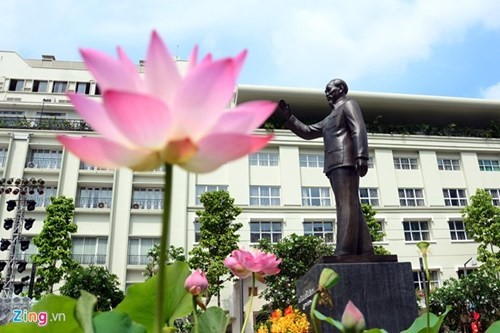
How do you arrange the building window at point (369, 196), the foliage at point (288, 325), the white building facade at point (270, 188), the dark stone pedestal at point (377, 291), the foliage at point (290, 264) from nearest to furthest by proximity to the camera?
the foliage at point (288, 325), the dark stone pedestal at point (377, 291), the foliage at point (290, 264), the white building facade at point (270, 188), the building window at point (369, 196)

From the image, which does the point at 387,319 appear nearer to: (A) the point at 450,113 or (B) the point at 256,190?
(B) the point at 256,190

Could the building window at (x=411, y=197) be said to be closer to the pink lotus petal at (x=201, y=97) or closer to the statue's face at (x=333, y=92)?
the statue's face at (x=333, y=92)

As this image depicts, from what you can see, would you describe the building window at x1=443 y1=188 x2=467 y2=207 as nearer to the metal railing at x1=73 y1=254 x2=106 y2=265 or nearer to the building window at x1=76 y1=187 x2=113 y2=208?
the building window at x1=76 y1=187 x2=113 y2=208

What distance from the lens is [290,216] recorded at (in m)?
26.7

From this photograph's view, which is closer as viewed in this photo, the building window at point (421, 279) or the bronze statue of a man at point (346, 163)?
the bronze statue of a man at point (346, 163)

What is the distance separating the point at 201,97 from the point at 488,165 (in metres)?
33.8

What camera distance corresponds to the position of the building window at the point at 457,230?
27578 mm

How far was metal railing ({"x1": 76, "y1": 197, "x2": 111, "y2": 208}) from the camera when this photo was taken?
26.9m

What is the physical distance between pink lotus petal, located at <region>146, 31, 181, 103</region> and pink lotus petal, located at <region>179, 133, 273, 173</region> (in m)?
0.07

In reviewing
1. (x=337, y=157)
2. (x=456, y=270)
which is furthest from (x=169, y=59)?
(x=456, y=270)

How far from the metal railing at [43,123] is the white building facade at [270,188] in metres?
0.08

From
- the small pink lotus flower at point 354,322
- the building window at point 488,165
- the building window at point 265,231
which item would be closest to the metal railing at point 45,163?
the building window at point 265,231

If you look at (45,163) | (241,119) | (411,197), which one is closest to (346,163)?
(241,119)

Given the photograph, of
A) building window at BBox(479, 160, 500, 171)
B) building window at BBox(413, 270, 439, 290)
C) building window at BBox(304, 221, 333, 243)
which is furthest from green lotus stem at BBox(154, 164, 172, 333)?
building window at BBox(479, 160, 500, 171)
